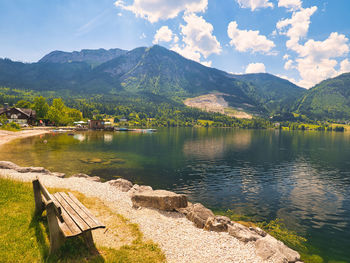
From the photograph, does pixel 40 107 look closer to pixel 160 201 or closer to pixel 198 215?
pixel 160 201

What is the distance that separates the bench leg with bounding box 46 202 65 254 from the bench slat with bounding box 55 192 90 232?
89 centimetres

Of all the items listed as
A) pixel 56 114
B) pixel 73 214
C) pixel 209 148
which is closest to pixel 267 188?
pixel 73 214

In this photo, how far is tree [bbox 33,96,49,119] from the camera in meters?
160

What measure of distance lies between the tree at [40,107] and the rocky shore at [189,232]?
164795 mm

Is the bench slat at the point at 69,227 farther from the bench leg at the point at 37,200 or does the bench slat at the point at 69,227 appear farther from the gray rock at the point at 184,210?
the gray rock at the point at 184,210

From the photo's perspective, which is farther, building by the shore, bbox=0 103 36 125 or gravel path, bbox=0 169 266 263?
building by the shore, bbox=0 103 36 125

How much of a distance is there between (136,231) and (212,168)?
42.0 metres

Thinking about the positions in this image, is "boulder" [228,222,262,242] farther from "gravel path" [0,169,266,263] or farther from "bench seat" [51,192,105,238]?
"bench seat" [51,192,105,238]

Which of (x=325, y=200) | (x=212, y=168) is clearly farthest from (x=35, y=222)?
(x=212, y=168)

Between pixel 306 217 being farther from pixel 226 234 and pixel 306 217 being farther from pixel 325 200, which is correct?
pixel 226 234

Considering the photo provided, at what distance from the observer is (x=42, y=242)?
37.0 feet

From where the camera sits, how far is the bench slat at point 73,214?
10.3m

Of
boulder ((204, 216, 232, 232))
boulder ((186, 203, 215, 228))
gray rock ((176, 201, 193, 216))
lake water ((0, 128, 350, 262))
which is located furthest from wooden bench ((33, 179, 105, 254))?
lake water ((0, 128, 350, 262))

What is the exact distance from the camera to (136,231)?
14992 mm
